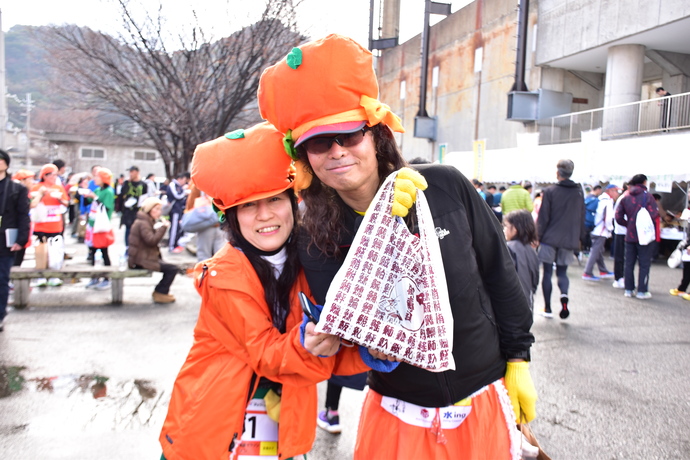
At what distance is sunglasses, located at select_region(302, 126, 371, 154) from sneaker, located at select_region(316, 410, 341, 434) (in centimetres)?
260

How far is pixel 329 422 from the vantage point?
12.0 ft

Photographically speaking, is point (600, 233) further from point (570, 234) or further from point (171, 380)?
point (171, 380)

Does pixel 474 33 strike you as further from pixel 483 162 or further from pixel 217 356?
pixel 217 356

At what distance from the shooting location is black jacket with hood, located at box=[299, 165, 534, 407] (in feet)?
5.21

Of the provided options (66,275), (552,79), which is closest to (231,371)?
(66,275)

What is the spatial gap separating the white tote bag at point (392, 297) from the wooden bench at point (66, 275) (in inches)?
254

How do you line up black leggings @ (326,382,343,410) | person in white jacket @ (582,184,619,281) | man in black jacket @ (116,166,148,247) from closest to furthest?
black leggings @ (326,382,343,410)
person in white jacket @ (582,184,619,281)
man in black jacket @ (116,166,148,247)

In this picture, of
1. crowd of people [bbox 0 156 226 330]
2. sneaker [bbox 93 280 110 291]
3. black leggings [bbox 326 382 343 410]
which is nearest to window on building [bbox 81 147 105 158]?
crowd of people [bbox 0 156 226 330]

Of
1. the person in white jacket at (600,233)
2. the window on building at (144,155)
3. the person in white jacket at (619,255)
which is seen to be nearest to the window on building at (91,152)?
the window on building at (144,155)

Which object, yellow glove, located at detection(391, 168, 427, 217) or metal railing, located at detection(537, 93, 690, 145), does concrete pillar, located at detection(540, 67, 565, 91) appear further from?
yellow glove, located at detection(391, 168, 427, 217)

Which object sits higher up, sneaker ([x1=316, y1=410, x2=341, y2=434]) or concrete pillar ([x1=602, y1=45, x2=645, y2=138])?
concrete pillar ([x1=602, y1=45, x2=645, y2=138])

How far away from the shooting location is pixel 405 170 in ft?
4.85

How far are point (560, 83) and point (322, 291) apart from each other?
21950 mm

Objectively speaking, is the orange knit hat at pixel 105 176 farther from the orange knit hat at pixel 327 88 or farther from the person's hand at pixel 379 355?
the person's hand at pixel 379 355
